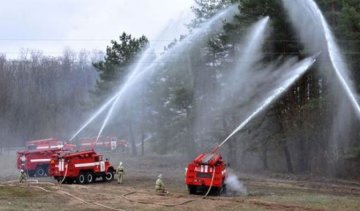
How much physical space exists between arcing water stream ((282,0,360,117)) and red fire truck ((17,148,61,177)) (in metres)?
19.3

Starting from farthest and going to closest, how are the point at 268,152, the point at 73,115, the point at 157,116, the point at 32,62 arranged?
the point at 32,62 < the point at 73,115 < the point at 157,116 < the point at 268,152

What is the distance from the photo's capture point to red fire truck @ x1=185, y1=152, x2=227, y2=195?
2516 cm

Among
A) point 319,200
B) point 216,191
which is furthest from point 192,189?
point 319,200

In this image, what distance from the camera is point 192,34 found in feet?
150

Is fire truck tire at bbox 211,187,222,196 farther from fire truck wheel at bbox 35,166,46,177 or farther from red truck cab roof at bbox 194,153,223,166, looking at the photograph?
fire truck wheel at bbox 35,166,46,177

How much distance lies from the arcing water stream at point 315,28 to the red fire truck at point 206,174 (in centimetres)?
1240

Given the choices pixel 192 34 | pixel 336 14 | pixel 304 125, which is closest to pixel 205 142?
pixel 192 34

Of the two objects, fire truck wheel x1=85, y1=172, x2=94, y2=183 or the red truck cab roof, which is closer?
the red truck cab roof

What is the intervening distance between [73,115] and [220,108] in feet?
194

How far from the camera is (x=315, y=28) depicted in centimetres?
3525

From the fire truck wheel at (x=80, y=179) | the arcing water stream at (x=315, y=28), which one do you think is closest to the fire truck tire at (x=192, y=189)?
the fire truck wheel at (x=80, y=179)

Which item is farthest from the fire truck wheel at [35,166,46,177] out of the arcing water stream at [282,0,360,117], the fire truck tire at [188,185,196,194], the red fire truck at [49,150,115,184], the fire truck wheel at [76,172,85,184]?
the arcing water stream at [282,0,360,117]

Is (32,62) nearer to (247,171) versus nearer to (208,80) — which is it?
(208,80)

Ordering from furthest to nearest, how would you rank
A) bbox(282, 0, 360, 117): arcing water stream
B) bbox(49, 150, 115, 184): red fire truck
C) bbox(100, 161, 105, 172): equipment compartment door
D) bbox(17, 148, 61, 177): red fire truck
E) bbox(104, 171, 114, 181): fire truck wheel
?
bbox(17, 148, 61, 177): red fire truck → bbox(282, 0, 360, 117): arcing water stream → bbox(104, 171, 114, 181): fire truck wheel → bbox(100, 161, 105, 172): equipment compartment door → bbox(49, 150, 115, 184): red fire truck
